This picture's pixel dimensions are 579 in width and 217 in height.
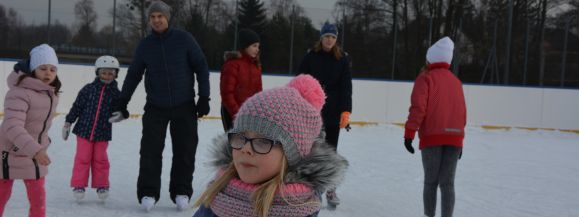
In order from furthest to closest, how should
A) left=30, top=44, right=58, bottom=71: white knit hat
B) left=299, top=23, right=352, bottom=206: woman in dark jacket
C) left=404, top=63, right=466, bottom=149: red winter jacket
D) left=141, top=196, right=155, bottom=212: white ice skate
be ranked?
left=299, top=23, right=352, bottom=206: woman in dark jacket, left=141, top=196, right=155, bottom=212: white ice skate, left=404, top=63, right=466, bottom=149: red winter jacket, left=30, top=44, right=58, bottom=71: white knit hat

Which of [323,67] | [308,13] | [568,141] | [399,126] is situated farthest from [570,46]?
[323,67]

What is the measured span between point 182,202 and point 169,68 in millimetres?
834

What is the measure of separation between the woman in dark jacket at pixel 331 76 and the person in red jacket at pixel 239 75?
0.35 metres

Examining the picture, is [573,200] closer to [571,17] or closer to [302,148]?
[302,148]

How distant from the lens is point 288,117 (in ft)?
4.73

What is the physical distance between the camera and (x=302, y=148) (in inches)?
58.3

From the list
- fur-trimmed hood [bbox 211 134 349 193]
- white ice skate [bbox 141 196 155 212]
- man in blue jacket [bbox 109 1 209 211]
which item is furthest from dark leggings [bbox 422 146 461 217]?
fur-trimmed hood [bbox 211 134 349 193]

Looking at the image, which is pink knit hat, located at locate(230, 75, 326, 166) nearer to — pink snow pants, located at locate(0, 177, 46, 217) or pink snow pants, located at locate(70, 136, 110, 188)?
pink snow pants, located at locate(0, 177, 46, 217)

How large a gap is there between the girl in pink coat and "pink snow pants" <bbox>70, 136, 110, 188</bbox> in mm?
966

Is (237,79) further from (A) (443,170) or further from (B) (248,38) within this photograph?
(A) (443,170)

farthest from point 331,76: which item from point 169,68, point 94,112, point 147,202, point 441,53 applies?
point 94,112

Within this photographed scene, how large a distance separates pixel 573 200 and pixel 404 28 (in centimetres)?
801

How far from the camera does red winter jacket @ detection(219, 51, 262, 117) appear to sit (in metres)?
4.03

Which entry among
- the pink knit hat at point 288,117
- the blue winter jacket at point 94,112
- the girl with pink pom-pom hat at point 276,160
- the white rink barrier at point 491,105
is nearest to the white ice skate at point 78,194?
the blue winter jacket at point 94,112
